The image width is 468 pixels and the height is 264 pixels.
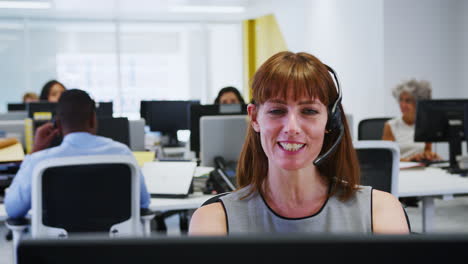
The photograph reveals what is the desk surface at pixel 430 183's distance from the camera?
277cm

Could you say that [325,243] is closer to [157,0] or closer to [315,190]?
[315,190]

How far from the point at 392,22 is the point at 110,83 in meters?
5.79

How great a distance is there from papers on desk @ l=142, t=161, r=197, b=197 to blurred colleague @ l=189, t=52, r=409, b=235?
1.47 m

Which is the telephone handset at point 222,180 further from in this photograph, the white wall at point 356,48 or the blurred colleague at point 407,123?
the white wall at point 356,48

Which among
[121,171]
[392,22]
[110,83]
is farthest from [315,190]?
[110,83]

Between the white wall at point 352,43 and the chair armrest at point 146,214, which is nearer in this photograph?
the chair armrest at point 146,214

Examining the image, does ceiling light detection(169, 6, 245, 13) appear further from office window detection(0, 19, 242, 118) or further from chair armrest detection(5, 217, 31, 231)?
chair armrest detection(5, 217, 31, 231)

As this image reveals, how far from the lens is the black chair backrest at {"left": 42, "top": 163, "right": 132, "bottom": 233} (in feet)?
6.79

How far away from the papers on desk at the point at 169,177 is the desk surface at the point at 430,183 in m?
1.19

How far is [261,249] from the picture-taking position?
38 centimetres

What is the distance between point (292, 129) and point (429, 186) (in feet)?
6.64

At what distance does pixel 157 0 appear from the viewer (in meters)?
8.23

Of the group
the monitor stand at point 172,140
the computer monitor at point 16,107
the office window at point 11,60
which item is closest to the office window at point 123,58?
the office window at point 11,60

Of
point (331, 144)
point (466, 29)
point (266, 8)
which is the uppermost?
point (266, 8)
